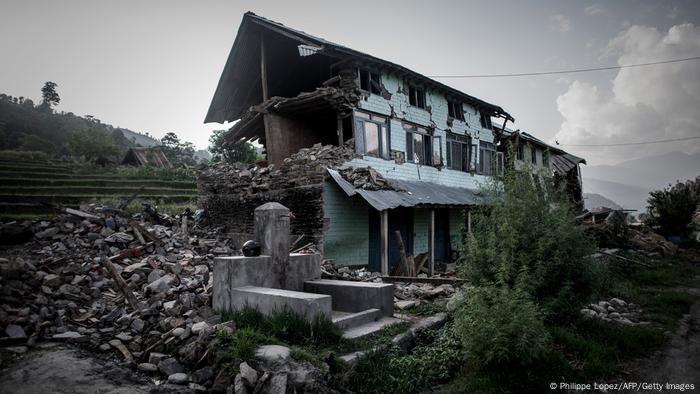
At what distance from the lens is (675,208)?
65.9 feet

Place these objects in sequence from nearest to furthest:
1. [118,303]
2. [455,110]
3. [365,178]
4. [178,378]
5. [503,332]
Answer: [503,332] < [178,378] < [118,303] < [365,178] < [455,110]

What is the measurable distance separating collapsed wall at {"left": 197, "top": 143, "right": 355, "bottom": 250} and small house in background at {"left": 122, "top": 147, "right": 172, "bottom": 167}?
2759cm

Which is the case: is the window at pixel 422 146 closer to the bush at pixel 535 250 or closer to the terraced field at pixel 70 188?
the bush at pixel 535 250

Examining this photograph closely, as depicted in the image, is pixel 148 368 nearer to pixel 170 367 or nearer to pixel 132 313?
pixel 170 367

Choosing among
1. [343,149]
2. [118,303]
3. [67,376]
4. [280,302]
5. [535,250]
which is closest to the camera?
[67,376]

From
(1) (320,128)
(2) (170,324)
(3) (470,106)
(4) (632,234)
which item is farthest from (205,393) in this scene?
(4) (632,234)

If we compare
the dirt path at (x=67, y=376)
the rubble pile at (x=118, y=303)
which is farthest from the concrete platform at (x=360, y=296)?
the dirt path at (x=67, y=376)

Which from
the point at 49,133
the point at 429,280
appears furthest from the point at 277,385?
the point at 49,133

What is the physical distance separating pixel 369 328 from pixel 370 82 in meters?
10.6

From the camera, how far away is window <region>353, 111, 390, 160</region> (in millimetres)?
13609

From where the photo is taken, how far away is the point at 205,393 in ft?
14.3

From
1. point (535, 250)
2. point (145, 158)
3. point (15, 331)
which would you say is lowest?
point (15, 331)

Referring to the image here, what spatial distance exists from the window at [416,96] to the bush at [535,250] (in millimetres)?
9907

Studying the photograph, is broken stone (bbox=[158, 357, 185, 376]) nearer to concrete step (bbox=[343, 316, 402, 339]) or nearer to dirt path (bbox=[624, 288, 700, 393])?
concrete step (bbox=[343, 316, 402, 339])
